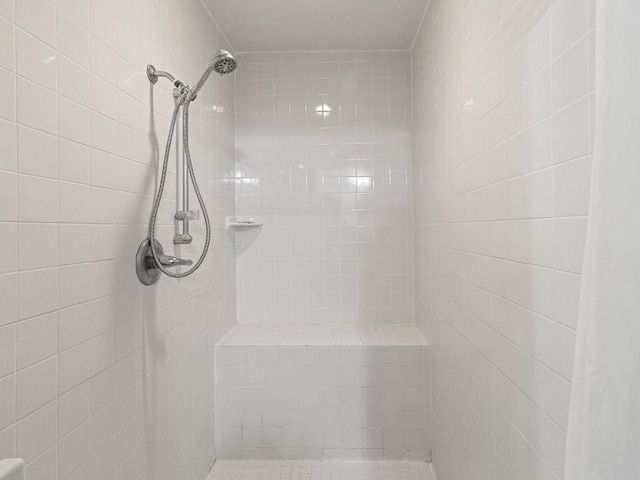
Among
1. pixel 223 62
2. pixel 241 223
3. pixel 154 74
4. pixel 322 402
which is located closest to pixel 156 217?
pixel 154 74

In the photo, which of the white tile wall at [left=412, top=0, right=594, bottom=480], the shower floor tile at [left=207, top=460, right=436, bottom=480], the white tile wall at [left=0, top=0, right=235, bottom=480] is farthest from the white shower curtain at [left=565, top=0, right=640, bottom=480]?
the shower floor tile at [left=207, top=460, right=436, bottom=480]

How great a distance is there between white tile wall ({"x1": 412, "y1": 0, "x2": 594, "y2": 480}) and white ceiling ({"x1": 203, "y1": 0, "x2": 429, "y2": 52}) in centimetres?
33

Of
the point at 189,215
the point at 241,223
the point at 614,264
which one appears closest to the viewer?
the point at 614,264

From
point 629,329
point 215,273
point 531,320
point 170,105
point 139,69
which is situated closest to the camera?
point 629,329

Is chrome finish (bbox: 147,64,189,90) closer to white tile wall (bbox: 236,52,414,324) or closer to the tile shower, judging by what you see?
the tile shower

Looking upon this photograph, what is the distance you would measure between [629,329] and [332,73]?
242 cm

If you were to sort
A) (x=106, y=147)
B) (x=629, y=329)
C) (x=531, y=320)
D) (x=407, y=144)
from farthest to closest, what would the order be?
1. (x=407, y=144)
2. (x=106, y=147)
3. (x=531, y=320)
4. (x=629, y=329)

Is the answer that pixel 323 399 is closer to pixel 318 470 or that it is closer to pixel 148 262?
pixel 318 470

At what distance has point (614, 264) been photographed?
497mm

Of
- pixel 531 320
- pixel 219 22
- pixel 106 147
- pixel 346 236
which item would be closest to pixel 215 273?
pixel 346 236

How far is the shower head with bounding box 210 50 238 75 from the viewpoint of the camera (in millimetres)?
1404

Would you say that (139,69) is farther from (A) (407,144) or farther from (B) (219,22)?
(A) (407,144)

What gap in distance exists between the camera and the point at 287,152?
2.58 meters

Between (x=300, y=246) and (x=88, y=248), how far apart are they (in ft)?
5.19
